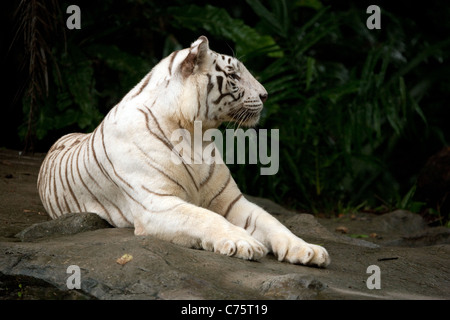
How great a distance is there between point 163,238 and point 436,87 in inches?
275

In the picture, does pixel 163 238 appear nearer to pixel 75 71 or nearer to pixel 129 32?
pixel 75 71

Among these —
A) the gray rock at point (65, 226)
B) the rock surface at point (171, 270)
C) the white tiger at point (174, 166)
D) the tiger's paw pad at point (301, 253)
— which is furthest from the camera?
the gray rock at point (65, 226)

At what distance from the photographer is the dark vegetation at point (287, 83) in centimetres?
689

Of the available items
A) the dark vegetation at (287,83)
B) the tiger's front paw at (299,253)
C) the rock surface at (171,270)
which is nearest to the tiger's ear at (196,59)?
the rock surface at (171,270)

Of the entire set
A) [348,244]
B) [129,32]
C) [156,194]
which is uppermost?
[129,32]

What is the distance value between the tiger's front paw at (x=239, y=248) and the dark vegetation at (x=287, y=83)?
2.95 metres

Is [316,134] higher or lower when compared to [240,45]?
lower

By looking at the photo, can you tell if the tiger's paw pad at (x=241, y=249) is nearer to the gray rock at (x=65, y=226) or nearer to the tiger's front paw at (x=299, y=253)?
A: the tiger's front paw at (x=299, y=253)

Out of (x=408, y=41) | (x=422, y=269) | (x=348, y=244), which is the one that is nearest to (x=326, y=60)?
(x=408, y=41)

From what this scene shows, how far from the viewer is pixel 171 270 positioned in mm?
2668

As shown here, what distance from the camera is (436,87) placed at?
9.20 m

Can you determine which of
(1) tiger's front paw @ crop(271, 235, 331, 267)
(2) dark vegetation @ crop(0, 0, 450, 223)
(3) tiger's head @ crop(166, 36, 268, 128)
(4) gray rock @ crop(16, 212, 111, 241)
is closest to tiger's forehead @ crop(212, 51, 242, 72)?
(3) tiger's head @ crop(166, 36, 268, 128)

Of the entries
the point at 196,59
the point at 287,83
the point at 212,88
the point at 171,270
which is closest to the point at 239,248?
the point at 171,270

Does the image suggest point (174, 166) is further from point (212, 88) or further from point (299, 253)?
point (299, 253)
